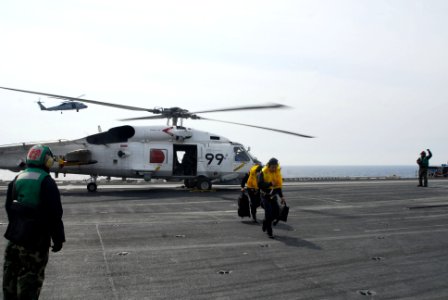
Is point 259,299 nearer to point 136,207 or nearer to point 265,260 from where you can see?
point 265,260

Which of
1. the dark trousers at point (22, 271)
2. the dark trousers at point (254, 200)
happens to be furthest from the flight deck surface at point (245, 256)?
the dark trousers at point (22, 271)

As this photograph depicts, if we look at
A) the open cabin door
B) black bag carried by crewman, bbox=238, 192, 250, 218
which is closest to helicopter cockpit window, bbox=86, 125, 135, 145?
the open cabin door

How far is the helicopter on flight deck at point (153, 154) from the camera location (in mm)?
19312

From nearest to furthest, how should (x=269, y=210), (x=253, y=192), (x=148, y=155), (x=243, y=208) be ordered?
(x=269, y=210) < (x=253, y=192) < (x=243, y=208) < (x=148, y=155)

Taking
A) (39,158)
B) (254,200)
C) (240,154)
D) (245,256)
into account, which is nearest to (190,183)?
(240,154)

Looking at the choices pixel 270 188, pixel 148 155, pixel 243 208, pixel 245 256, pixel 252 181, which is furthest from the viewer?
pixel 148 155

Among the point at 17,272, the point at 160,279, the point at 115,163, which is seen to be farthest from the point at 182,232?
the point at 115,163

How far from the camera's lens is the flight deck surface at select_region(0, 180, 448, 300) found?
5.64 m

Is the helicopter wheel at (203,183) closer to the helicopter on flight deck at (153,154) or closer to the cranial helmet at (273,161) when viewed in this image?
the helicopter on flight deck at (153,154)

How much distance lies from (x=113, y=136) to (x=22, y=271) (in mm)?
16219

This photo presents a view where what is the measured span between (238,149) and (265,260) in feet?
51.0

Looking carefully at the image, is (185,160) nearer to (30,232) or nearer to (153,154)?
(153,154)

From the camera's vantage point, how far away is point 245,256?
7527 mm

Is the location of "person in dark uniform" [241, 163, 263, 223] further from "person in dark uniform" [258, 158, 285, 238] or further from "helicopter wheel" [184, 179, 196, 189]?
"helicopter wheel" [184, 179, 196, 189]
